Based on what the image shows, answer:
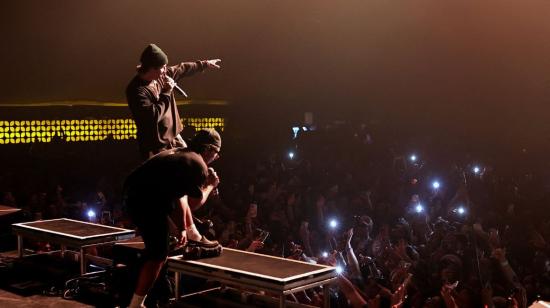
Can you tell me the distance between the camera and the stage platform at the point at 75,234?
13.4 feet

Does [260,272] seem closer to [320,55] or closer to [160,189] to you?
[160,189]

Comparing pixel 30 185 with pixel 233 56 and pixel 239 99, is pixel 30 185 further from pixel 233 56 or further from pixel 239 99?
pixel 239 99

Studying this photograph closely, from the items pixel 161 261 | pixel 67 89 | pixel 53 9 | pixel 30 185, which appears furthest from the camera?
pixel 67 89

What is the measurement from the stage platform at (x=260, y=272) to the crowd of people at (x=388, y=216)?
3.31 feet

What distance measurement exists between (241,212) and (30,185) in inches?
128

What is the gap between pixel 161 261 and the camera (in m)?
3.07

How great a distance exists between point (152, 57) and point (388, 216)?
4.24m

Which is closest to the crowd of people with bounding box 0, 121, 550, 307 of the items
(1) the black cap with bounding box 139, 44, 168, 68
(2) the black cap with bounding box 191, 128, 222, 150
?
(2) the black cap with bounding box 191, 128, 222, 150

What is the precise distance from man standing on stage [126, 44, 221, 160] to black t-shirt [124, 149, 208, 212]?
45cm

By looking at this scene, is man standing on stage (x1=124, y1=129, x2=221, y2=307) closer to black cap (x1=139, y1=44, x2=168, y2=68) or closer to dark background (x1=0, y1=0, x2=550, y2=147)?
black cap (x1=139, y1=44, x2=168, y2=68)

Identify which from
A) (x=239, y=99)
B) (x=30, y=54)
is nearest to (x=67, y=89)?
(x=30, y=54)

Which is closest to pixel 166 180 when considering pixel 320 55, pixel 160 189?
pixel 160 189

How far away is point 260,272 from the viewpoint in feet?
10.3

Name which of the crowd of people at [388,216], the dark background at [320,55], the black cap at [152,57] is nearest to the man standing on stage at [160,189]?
the black cap at [152,57]
